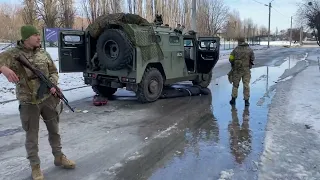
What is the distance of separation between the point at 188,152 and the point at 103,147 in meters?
1.30

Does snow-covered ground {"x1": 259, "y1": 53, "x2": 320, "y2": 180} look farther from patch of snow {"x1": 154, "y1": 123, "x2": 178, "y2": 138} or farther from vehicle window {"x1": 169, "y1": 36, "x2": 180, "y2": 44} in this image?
vehicle window {"x1": 169, "y1": 36, "x2": 180, "y2": 44}

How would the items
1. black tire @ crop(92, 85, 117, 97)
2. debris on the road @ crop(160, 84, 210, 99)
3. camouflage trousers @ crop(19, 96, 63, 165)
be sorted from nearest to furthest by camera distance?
camouflage trousers @ crop(19, 96, 63, 165), black tire @ crop(92, 85, 117, 97), debris on the road @ crop(160, 84, 210, 99)

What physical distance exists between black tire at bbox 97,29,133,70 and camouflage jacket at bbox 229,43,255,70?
2.58m

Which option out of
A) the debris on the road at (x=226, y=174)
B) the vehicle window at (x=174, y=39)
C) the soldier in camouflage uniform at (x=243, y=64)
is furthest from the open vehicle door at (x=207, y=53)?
the debris on the road at (x=226, y=174)

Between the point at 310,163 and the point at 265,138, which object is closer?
the point at 310,163

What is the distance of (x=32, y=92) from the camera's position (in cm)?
406

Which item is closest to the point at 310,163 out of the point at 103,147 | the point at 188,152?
the point at 188,152

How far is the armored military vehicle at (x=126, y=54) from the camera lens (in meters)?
8.54

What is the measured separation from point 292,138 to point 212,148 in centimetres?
146

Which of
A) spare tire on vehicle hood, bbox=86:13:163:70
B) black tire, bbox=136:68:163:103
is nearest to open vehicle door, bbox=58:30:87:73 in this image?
spare tire on vehicle hood, bbox=86:13:163:70

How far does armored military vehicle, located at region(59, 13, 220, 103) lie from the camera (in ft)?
28.0

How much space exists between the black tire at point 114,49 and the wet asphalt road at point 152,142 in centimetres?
105

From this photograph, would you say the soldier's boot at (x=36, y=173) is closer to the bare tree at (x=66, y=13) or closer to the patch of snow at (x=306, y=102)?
the patch of snow at (x=306, y=102)

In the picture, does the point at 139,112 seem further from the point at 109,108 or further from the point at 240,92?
the point at 240,92
